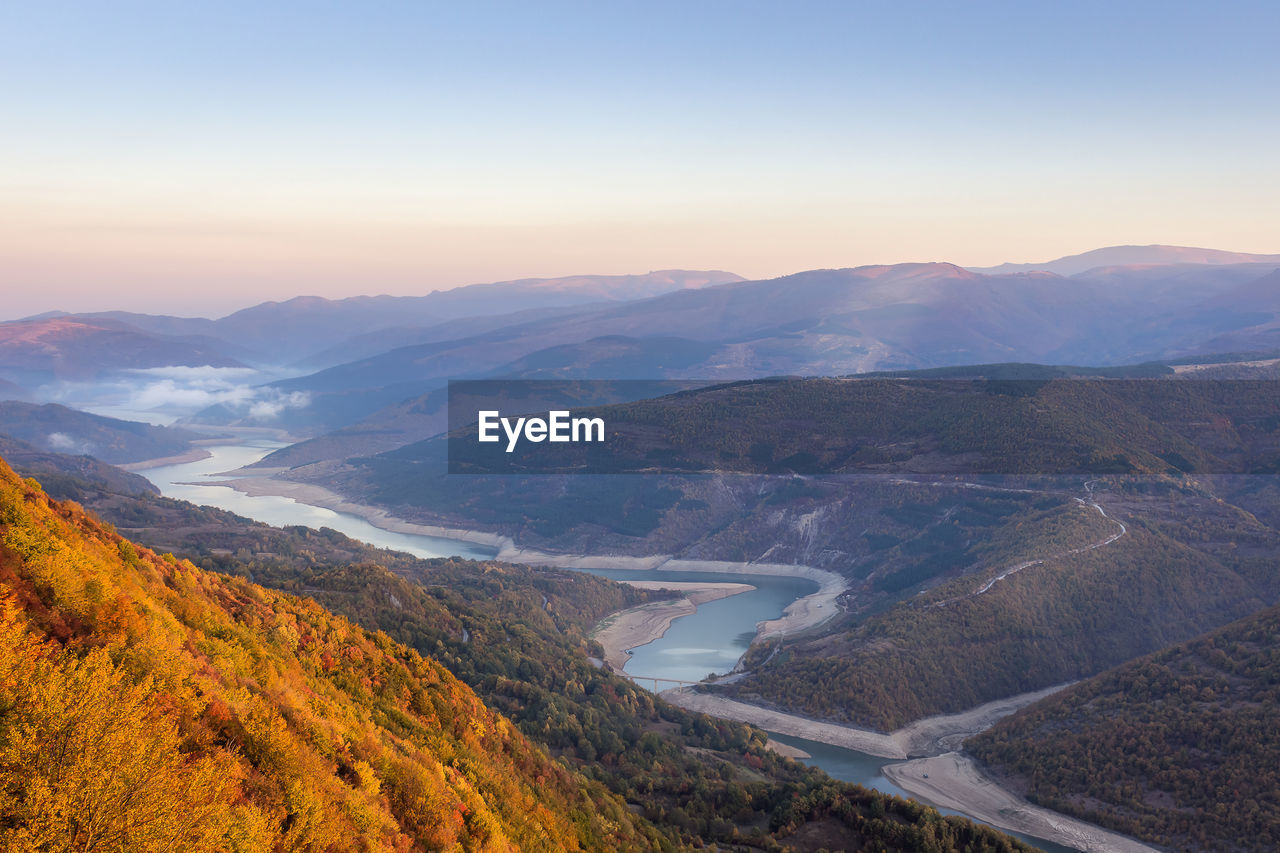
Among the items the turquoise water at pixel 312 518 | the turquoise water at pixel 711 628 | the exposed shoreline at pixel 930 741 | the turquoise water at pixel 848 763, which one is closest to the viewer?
the exposed shoreline at pixel 930 741

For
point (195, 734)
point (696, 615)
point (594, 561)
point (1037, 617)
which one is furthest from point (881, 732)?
point (594, 561)

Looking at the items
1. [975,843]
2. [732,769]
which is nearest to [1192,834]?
[975,843]

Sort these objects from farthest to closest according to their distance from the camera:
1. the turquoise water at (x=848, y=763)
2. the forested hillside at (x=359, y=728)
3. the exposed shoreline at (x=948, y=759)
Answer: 1. the turquoise water at (x=848, y=763)
2. the exposed shoreline at (x=948, y=759)
3. the forested hillside at (x=359, y=728)

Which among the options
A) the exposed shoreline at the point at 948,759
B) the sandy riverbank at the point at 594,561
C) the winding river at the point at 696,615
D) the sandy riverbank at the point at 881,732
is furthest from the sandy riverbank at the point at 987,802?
the sandy riverbank at the point at 594,561

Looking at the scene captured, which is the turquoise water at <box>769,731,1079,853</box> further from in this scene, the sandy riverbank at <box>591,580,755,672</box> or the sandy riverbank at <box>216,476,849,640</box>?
the sandy riverbank at <box>216,476,849,640</box>

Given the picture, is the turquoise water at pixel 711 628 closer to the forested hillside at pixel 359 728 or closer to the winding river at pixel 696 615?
the winding river at pixel 696 615

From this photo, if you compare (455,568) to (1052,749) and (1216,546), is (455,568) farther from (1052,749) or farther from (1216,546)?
(1216,546)

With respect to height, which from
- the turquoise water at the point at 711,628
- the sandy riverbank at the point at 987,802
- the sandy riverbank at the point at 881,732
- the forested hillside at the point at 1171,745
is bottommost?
the turquoise water at the point at 711,628
